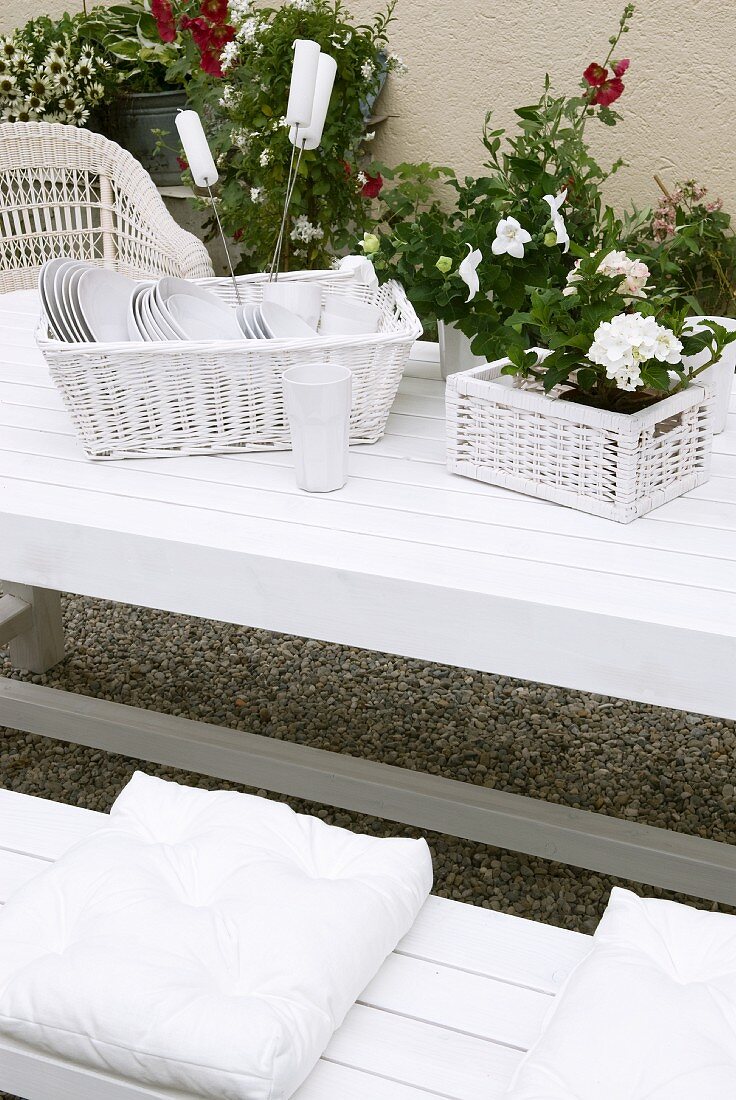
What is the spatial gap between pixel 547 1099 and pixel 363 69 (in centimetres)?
316

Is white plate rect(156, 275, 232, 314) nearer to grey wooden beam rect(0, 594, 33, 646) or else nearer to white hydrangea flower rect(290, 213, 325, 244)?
grey wooden beam rect(0, 594, 33, 646)

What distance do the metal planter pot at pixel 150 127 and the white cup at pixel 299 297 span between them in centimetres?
250

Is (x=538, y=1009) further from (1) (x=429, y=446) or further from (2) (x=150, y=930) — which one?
(1) (x=429, y=446)

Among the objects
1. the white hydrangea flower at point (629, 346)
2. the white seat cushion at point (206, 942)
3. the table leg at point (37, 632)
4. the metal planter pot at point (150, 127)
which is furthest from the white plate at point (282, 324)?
the metal planter pot at point (150, 127)

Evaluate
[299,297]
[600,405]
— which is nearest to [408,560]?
[600,405]

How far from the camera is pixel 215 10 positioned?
3.41 meters

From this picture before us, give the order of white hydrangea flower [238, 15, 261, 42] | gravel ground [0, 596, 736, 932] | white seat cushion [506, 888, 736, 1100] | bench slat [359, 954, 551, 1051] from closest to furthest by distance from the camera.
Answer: white seat cushion [506, 888, 736, 1100] → bench slat [359, 954, 551, 1051] → gravel ground [0, 596, 736, 932] → white hydrangea flower [238, 15, 261, 42]

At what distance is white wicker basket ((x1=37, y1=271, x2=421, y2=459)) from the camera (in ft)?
4.69

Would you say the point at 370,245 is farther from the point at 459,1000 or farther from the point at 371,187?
the point at 371,187

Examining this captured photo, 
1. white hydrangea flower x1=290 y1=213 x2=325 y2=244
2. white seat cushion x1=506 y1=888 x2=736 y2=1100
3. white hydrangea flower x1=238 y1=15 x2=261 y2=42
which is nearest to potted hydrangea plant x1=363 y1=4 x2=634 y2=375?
white seat cushion x1=506 y1=888 x2=736 y2=1100

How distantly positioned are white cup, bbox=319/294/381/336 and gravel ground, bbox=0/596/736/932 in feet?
3.08

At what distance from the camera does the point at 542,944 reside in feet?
3.42

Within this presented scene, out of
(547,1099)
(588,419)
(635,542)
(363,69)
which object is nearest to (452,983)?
(547,1099)

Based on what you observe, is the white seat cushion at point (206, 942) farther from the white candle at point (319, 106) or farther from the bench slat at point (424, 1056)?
the white candle at point (319, 106)
